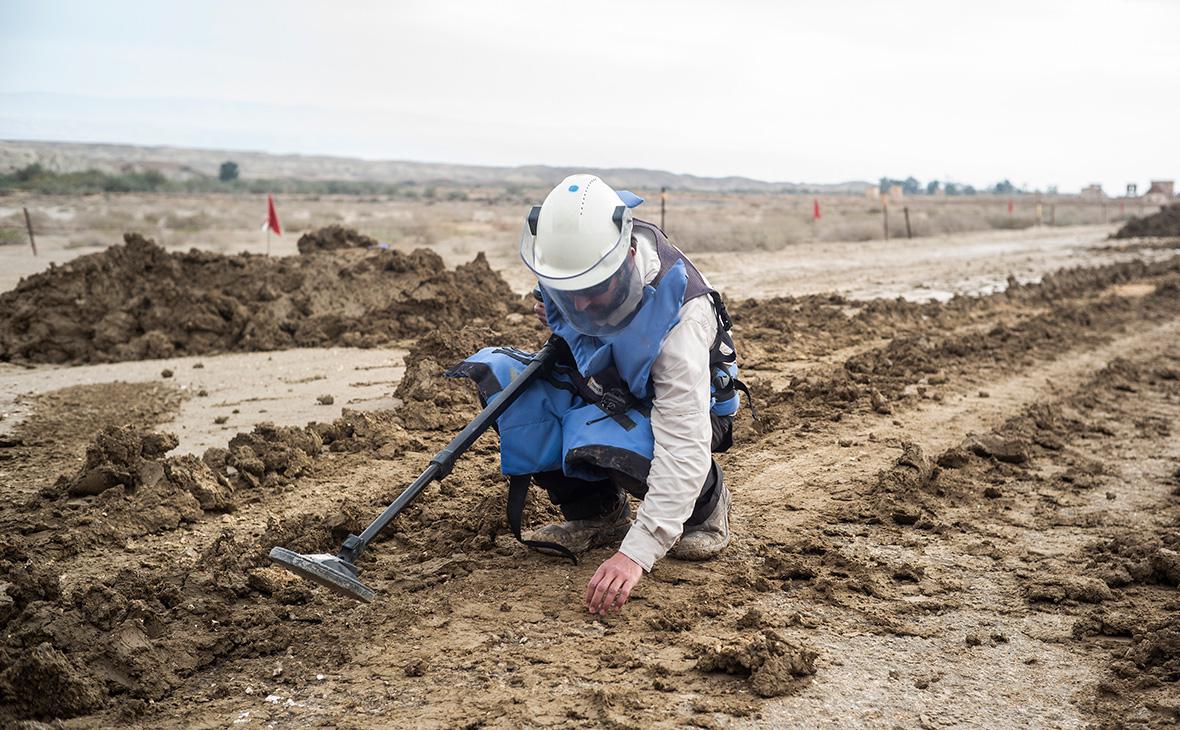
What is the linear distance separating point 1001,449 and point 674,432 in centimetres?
346

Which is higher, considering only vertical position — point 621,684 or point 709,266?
point 709,266

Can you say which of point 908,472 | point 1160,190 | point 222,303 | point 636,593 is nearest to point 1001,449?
point 908,472

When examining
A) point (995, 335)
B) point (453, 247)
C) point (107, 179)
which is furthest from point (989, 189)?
point (995, 335)

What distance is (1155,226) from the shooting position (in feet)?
109

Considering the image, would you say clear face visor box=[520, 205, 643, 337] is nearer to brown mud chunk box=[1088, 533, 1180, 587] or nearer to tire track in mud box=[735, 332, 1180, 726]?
tire track in mud box=[735, 332, 1180, 726]

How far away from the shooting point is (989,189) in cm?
16438

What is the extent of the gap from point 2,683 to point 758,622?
8.39 feet

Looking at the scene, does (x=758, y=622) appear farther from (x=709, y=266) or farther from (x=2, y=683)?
(x=709, y=266)

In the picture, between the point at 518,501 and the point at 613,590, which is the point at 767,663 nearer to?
the point at 613,590

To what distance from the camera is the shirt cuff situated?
12.2ft

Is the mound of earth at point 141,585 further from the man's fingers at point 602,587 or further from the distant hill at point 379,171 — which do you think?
the distant hill at point 379,171

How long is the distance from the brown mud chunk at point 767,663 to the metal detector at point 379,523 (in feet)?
3.86

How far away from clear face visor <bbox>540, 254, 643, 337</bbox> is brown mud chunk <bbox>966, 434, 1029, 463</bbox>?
3.52 m

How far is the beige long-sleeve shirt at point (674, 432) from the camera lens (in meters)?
Result: 3.75
